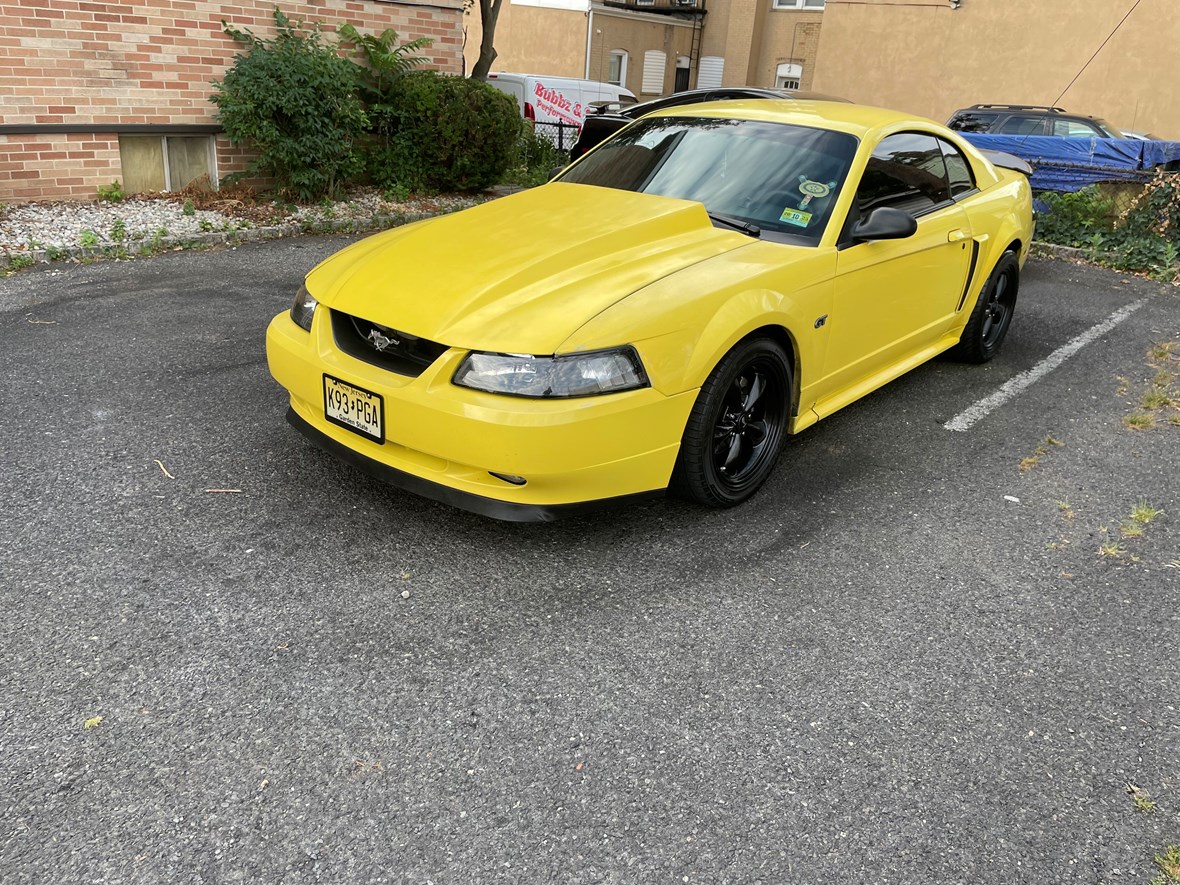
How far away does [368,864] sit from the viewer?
7.00 feet

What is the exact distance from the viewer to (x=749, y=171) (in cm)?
425

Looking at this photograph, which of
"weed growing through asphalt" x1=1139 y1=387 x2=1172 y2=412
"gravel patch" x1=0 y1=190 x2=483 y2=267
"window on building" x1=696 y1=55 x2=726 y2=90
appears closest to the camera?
"weed growing through asphalt" x1=1139 y1=387 x2=1172 y2=412

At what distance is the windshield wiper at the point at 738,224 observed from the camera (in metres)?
3.98

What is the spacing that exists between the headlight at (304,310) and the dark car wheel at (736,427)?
1562 millimetres

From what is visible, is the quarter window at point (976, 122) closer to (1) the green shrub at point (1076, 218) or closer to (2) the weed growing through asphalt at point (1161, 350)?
(1) the green shrub at point (1076, 218)

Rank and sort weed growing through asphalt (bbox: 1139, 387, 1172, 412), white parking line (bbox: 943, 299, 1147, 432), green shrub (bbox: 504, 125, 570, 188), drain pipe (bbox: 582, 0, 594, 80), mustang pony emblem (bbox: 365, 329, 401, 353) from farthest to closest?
drain pipe (bbox: 582, 0, 594, 80) → green shrub (bbox: 504, 125, 570, 188) → weed growing through asphalt (bbox: 1139, 387, 1172, 412) → white parking line (bbox: 943, 299, 1147, 432) → mustang pony emblem (bbox: 365, 329, 401, 353)

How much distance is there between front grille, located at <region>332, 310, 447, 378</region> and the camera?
329cm

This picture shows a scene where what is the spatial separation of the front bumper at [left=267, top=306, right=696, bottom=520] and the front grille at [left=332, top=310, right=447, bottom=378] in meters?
0.04

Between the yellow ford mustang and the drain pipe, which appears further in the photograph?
the drain pipe

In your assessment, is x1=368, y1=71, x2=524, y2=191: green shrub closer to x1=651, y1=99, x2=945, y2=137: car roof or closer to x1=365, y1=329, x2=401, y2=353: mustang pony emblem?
x1=651, y1=99, x2=945, y2=137: car roof

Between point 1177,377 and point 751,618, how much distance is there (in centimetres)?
435

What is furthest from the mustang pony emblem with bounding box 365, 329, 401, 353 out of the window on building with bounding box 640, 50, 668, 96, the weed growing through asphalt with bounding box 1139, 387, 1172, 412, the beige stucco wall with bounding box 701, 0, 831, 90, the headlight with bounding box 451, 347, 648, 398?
the window on building with bounding box 640, 50, 668, 96

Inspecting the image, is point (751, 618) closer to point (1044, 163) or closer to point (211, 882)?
point (211, 882)

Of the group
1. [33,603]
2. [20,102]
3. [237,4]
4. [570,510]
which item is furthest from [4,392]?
[237,4]
